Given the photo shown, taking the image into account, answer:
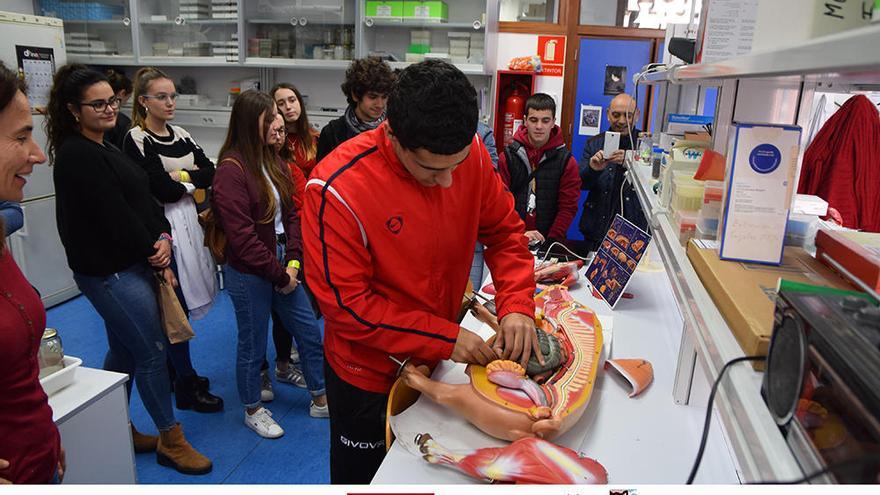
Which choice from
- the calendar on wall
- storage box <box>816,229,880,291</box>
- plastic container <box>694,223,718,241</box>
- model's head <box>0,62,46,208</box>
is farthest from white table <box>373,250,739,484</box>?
the calendar on wall

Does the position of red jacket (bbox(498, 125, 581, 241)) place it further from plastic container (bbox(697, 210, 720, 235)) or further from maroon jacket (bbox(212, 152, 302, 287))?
plastic container (bbox(697, 210, 720, 235))

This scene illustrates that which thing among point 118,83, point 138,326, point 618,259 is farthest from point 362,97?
point 118,83

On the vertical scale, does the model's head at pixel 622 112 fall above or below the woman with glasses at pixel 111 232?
above

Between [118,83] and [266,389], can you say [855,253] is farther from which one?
[118,83]

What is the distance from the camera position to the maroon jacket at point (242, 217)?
269cm

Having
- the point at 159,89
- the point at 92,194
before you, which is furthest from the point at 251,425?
the point at 159,89

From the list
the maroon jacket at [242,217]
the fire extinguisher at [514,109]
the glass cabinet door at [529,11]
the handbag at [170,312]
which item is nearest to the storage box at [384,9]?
the glass cabinet door at [529,11]

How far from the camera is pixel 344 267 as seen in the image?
146cm

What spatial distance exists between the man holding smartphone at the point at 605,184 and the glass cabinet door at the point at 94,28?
175 inches

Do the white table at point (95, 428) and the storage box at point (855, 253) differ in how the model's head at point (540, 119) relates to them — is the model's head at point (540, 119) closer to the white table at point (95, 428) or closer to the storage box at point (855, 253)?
the storage box at point (855, 253)

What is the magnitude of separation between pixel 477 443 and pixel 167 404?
6.32 ft

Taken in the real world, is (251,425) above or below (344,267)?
below
